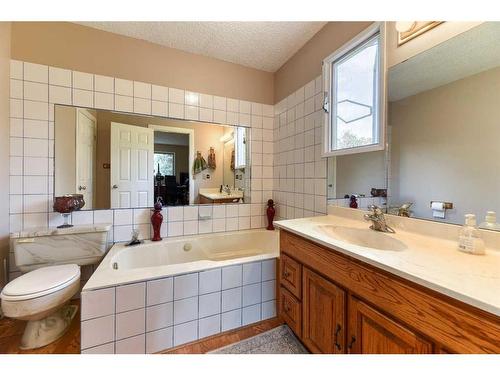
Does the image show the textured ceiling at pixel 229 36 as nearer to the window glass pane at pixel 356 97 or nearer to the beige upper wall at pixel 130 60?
the beige upper wall at pixel 130 60

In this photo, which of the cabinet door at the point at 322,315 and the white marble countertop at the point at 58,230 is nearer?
the cabinet door at the point at 322,315

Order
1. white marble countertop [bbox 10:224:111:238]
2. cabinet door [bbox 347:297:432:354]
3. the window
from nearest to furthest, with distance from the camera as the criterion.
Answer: cabinet door [bbox 347:297:432:354] < white marble countertop [bbox 10:224:111:238] < the window

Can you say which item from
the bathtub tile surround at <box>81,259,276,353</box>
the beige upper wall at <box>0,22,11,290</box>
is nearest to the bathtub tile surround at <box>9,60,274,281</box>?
the beige upper wall at <box>0,22,11,290</box>

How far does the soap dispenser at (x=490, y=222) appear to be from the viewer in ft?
2.83

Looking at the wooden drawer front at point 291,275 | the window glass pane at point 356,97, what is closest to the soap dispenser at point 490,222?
the window glass pane at point 356,97

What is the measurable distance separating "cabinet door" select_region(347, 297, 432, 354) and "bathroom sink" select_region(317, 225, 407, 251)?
36cm

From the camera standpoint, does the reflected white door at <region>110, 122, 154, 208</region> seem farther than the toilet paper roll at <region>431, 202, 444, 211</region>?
Yes

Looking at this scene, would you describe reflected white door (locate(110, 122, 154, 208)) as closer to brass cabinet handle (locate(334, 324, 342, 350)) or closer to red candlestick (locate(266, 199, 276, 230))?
red candlestick (locate(266, 199, 276, 230))

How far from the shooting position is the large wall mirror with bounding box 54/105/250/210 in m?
1.80

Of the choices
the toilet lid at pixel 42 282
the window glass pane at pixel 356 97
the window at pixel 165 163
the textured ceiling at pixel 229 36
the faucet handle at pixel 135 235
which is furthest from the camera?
the window at pixel 165 163

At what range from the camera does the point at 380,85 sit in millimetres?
1302

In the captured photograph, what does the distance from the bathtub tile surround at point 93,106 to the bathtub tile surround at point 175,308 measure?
853 mm

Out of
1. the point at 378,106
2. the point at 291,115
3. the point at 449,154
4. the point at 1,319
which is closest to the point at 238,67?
the point at 291,115
